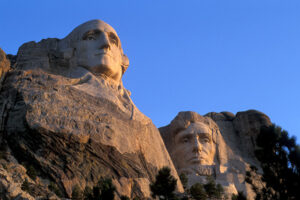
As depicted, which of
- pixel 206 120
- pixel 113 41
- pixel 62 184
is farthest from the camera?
pixel 206 120

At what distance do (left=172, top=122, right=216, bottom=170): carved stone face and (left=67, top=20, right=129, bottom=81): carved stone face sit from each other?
12.9 feet

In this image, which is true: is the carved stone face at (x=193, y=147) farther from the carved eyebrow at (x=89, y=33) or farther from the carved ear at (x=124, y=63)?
the carved eyebrow at (x=89, y=33)

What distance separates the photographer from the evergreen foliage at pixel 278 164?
13.0 m

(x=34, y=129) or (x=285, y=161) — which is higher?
(x=34, y=129)

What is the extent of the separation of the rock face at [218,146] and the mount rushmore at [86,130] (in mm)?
41

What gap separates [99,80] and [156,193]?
19.4 feet

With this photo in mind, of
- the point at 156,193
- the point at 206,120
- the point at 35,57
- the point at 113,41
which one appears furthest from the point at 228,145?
the point at 156,193

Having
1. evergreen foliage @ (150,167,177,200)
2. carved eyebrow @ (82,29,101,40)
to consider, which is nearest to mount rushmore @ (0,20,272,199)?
carved eyebrow @ (82,29,101,40)

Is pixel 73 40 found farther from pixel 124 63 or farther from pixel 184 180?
pixel 184 180

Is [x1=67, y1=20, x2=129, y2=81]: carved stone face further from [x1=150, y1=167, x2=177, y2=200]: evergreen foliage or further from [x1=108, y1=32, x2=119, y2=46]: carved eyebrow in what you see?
[x1=150, y1=167, x2=177, y2=200]: evergreen foliage

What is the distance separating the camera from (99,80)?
18.6m

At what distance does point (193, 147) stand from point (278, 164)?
840cm

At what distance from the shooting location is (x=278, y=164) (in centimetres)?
1362

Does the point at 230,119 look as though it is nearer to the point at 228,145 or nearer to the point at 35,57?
the point at 228,145
